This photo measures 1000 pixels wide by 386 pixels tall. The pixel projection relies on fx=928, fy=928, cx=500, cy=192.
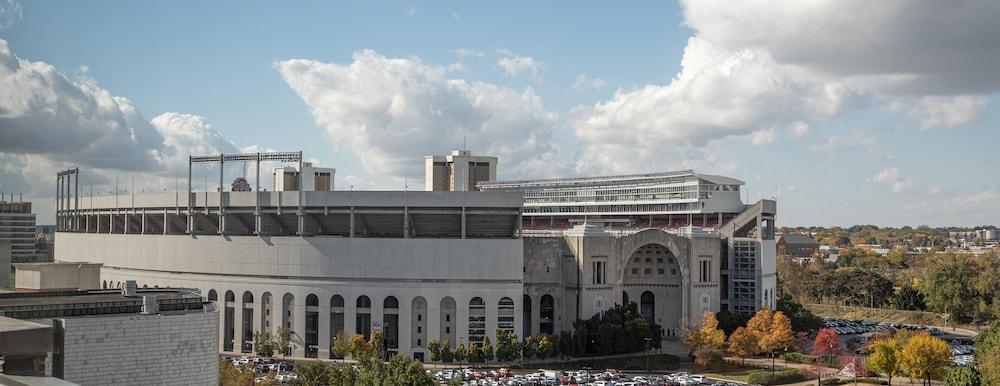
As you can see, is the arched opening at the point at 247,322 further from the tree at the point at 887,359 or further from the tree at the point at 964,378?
the tree at the point at 964,378

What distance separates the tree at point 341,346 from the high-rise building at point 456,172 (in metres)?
46.1

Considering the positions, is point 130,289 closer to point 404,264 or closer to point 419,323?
point 404,264

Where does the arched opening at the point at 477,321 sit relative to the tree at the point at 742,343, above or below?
above

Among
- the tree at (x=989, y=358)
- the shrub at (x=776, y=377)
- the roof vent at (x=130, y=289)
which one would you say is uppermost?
the roof vent at (x=130, y=289)

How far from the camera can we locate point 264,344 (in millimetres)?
101500

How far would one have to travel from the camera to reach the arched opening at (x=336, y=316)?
102 metres

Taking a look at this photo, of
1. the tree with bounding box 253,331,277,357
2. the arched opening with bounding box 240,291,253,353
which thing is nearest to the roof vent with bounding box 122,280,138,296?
the tree with bounding box 253,331,277,357

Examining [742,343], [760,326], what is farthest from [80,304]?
[760,326]

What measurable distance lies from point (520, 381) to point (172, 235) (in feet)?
168

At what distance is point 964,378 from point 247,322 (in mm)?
73724

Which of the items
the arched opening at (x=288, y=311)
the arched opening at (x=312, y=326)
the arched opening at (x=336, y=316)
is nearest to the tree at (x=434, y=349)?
the arched opening at (x=336, y=316)

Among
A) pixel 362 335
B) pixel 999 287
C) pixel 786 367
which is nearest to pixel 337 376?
pixel 362 335

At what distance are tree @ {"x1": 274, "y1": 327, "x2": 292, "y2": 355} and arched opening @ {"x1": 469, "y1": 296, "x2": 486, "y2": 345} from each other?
66.0 ft

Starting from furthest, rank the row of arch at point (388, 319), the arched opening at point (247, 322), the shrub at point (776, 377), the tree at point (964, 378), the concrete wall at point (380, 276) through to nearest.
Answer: the arched opening at point (247, 322) → the row of arch at point (388, 319) → the concrete wall at point (380, 276) → the shrub at point (776, 377) → the tree at point (964, 378)
